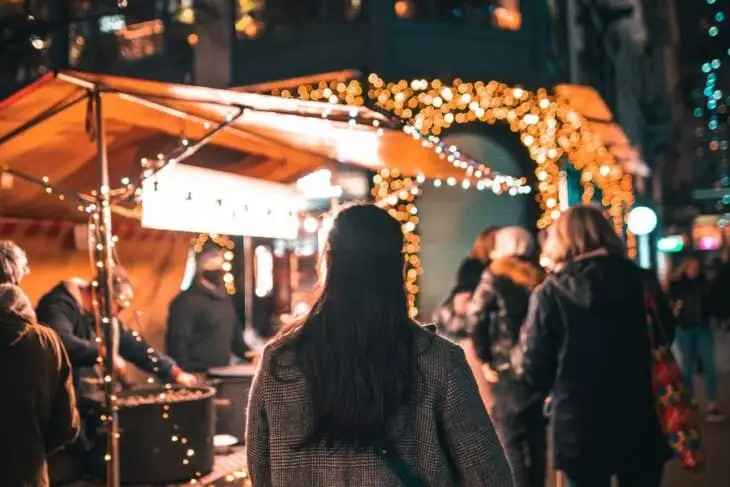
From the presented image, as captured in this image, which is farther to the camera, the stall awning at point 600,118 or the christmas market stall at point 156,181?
the stall awning at point 600,118

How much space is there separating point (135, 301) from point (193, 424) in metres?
2.77

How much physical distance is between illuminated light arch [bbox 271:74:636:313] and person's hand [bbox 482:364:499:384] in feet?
14.0

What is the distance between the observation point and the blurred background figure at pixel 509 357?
569 centimetres

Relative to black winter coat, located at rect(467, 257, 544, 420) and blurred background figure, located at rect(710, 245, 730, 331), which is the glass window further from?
black winter coat, located at rect(467, 257, 544, 420)

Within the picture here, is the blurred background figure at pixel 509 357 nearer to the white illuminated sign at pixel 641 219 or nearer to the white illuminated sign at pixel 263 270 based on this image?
the white illuminated sign at pixel 263 270

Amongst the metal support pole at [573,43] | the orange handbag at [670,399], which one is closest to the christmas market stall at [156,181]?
the orange handbag at [670,399]

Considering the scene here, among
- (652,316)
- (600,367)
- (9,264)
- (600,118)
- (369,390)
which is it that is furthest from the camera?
(600,118)

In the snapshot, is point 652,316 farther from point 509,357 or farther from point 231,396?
point 231,396

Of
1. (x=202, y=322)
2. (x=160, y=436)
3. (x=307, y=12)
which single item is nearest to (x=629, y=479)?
(x=160, y=436)

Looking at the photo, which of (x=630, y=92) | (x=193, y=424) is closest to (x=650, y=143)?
(x=630, y=92)

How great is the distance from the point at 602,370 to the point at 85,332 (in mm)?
4058

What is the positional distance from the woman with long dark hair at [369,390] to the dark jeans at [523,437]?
11.1 feet

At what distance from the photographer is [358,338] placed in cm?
231

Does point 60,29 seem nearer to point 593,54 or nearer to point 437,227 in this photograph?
point 437,227
